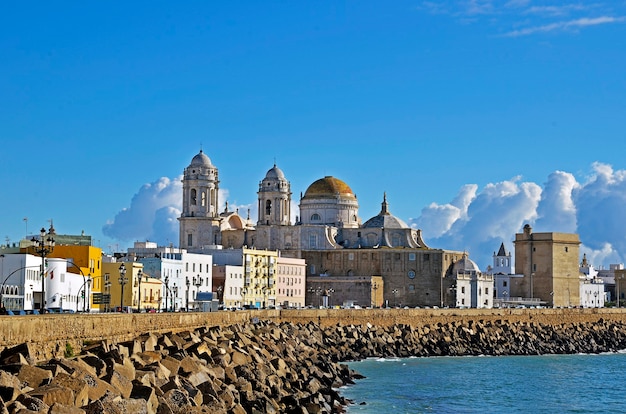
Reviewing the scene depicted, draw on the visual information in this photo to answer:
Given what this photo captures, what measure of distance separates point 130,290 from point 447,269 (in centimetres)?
3961

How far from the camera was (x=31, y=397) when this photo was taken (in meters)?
16.7

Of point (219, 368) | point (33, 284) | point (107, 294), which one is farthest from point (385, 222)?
point (219, 368)

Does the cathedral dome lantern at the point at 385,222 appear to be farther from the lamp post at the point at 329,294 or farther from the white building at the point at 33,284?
the white building at the point at 33,284

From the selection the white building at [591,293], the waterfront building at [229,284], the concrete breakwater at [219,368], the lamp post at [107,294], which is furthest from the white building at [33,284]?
the white building at [591,293]

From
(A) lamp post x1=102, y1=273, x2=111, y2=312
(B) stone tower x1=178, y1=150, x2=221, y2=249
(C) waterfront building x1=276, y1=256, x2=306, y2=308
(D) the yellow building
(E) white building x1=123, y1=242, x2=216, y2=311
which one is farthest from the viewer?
(B) stone tower x1=178, y1=150, x2=221, y2=249

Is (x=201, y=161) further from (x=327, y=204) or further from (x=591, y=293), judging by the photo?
(x=591, y=293)

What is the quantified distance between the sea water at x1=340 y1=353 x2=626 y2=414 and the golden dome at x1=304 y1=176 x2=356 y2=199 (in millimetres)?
45206

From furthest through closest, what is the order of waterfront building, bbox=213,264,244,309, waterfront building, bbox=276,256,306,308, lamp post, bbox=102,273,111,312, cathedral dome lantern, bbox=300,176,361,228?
cathedral dome lantern, bbox=300,176,361,228 → waterfront building, bbox=276,256,306,308 → waterfront building, bbox=213,264,244,309 → lamp post, bbox=102,273,111,312

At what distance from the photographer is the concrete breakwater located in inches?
706

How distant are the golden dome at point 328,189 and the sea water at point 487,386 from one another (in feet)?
148

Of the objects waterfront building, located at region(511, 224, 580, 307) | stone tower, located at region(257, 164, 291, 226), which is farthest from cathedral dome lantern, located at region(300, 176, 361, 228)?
waterfront building, located at region(511, 224, 580, 307)

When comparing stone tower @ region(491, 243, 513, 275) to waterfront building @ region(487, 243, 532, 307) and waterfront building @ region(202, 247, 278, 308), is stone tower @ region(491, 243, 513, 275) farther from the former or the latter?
waterfront building @ region(202, 247, 278, 308)

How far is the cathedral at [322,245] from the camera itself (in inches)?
3625

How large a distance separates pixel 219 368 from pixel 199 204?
65325 mm
